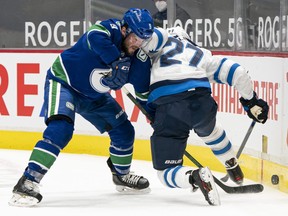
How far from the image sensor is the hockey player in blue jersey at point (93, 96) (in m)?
4.99

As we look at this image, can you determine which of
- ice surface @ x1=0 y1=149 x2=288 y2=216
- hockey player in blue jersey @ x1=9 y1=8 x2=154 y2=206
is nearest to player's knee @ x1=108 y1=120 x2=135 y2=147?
hockey player in blue jersey @ x1=9 y1=8 x2=154 y2=206

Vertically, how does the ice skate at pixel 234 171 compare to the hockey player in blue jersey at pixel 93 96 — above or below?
below

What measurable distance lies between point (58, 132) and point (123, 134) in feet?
1.95

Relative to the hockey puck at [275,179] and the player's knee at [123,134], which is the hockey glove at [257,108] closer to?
the hockey puck at [275,179]

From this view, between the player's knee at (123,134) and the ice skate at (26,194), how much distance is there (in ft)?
2.22

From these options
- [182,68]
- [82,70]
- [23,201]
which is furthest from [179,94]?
[23,201]

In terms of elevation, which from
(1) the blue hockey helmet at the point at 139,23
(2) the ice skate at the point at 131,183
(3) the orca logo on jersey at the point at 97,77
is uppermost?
(1) the blue hockey helmet at the point at 139,23

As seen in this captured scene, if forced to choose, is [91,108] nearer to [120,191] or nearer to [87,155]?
[120,191]

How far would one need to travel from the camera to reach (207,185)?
481cm

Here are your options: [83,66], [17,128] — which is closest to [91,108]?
[83,66]

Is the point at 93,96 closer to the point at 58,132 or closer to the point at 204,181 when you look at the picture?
the point at 58,132

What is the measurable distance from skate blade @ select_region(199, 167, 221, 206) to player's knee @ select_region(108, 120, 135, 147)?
0.78m

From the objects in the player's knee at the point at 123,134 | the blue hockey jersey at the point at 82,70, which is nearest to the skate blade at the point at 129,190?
the player's knee at the point at 123,134

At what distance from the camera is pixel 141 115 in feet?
24.2
